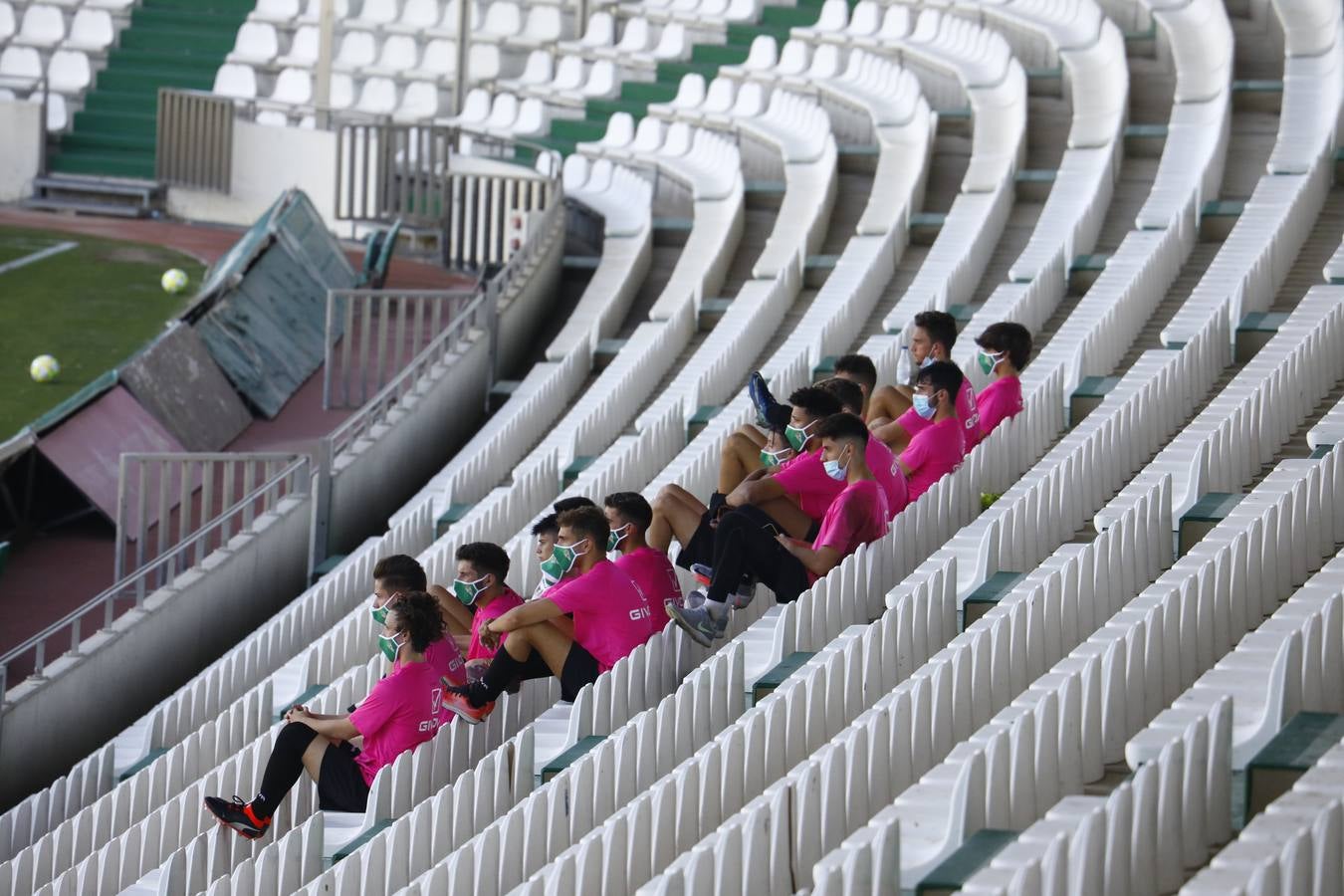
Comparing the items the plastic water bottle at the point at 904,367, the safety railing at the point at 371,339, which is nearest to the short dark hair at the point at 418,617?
the plastic water bottle at the point at 904,367

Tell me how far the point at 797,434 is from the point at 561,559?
37.0 inches

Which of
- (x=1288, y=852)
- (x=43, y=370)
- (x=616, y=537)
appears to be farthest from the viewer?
(x=43, y=370)

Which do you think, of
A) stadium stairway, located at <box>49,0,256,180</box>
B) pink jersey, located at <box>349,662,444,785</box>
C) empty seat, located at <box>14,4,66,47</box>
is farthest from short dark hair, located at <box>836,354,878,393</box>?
empty seat, located at <box>14,4,66,47</box>

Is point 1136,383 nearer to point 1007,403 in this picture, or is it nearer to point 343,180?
point 1007,403

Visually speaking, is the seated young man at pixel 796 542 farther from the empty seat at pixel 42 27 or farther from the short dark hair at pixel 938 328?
the empty seat at pixel 42 27

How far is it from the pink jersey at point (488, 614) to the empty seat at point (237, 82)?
12.0m

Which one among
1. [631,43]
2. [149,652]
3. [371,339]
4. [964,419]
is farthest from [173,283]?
[964,419]

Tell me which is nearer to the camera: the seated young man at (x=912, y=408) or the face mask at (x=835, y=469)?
the face mask at (x=835, y=469)

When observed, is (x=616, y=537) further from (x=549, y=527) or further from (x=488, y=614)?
(x=488, y=614)

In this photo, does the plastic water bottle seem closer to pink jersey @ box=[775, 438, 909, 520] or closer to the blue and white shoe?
pink jersey @ box=[775, 438, 909, 520]

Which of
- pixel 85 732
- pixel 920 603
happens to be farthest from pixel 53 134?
pixel 920 603

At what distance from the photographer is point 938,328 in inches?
299

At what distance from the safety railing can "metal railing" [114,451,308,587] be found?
84cm

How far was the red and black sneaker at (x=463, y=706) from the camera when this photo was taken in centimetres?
630
